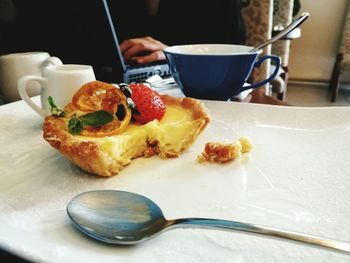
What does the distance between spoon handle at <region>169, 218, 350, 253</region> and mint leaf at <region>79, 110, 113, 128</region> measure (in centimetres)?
22

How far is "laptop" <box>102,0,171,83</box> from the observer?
856 mm

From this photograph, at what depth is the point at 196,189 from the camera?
420mm

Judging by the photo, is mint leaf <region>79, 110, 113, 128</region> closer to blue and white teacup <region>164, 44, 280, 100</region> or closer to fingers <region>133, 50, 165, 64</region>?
blue and white teacup <region>164, 44, 280, 100</region>

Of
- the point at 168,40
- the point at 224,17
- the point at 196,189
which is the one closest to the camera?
the point at 196,189

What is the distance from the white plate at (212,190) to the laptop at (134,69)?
0.32 m

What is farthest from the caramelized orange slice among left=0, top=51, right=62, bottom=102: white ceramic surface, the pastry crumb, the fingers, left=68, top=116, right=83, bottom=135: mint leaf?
the fingers

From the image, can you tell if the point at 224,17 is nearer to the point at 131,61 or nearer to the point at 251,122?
the point at 131,61

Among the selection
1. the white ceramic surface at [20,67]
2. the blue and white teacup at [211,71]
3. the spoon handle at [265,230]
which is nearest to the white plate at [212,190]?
the spoon handle at [265,230]

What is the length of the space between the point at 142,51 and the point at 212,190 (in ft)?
2.65

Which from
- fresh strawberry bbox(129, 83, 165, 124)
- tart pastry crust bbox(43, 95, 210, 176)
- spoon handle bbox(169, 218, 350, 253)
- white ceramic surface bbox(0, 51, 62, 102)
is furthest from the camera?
white ceramic surface bbox(0, 51, 62, 102)

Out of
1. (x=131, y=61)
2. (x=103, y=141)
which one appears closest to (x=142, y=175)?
(x=103, y=141)

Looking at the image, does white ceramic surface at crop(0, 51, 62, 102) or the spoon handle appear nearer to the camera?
the spoon handle

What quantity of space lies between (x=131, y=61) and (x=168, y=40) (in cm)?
70

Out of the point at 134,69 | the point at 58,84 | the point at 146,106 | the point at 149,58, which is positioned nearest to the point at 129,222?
the point at 146,106
